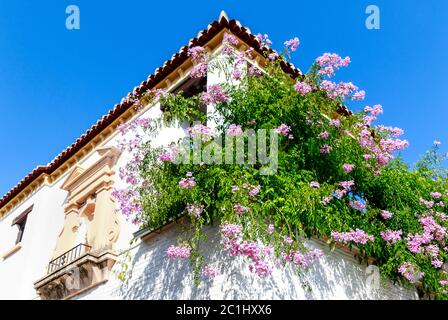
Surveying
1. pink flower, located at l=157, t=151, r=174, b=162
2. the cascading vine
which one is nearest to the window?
the cascading vine

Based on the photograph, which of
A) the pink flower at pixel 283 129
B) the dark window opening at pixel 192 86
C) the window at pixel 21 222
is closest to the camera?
the pink flower at pixel 283 129

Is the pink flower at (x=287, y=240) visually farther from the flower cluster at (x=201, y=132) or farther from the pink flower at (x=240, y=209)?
the flower cluster at (x=201, y=132)

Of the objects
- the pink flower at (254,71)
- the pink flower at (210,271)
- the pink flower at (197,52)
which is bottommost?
the pink flower at (210,271)

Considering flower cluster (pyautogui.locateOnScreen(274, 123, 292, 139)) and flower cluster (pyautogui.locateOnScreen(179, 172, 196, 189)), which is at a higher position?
flower cluster (pyautogui.locateOnScreen(274, 123, 292, 139))

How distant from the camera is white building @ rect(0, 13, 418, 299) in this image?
18.8 feet

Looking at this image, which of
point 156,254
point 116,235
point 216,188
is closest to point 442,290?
point 216,188

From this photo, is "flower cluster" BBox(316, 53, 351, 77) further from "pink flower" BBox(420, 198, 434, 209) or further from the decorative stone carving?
the decorative stone carving

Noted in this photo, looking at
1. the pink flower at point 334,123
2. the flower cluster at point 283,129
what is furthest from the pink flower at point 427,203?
the flower cluster at point 283,129

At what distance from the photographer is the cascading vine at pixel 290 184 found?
17.4ft

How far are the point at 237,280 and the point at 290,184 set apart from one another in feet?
4.23

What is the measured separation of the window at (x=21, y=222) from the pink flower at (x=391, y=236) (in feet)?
27.6

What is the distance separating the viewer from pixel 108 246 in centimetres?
760

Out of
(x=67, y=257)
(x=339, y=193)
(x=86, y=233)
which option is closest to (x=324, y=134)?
(x=339, y=193)

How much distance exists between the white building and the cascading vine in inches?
10.4
